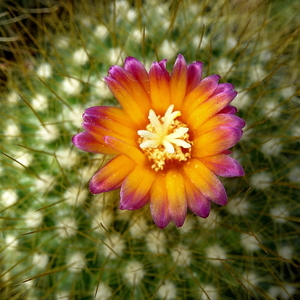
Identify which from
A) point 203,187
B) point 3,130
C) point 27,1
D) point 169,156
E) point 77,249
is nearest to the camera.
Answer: point 203,187

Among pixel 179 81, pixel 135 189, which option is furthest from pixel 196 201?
pixel 179 81

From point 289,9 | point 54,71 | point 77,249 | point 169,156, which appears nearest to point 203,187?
point 169,156

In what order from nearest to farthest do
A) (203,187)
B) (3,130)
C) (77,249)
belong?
1. (203,187)
2. (77,249)
3. (3,130)

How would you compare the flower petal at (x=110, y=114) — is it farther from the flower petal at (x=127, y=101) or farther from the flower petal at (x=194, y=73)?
the flower petal at (x=194, y=73)

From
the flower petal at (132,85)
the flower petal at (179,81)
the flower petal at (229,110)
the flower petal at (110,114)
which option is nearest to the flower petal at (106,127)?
the flower petal at (110,114)

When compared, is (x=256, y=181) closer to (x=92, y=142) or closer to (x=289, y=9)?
(x=92, y=142)

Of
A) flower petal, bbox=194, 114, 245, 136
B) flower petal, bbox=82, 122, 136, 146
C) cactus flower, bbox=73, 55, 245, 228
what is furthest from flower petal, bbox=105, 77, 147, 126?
flower petal, bbox=194, 114, 245, 136
